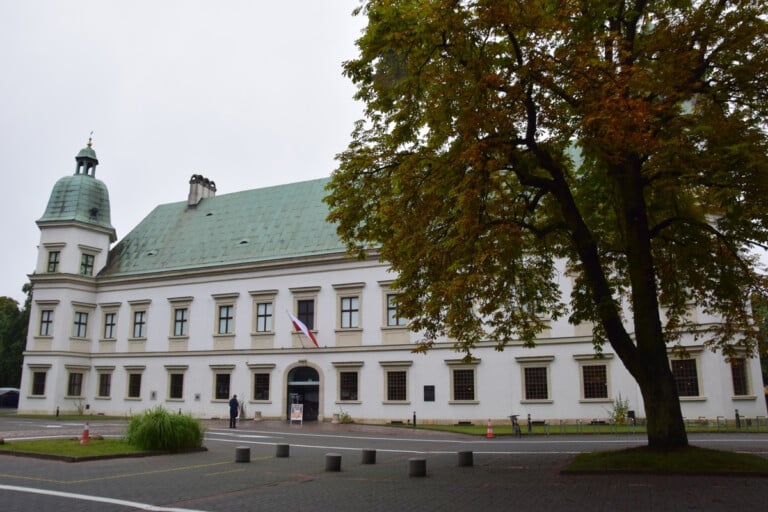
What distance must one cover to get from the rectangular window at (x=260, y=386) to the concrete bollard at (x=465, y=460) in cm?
2503

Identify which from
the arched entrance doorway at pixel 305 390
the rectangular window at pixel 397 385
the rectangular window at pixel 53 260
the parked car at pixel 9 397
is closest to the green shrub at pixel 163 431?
the rectangular window at pixel 397 385

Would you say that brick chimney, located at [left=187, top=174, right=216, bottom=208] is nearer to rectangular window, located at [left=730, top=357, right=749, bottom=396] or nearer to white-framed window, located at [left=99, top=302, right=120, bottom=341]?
white-framed window, located at [left=99, top=302, right=120, bottom=341]

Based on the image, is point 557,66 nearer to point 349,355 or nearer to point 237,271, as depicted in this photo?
point 349,355

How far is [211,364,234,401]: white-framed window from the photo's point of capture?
133ft

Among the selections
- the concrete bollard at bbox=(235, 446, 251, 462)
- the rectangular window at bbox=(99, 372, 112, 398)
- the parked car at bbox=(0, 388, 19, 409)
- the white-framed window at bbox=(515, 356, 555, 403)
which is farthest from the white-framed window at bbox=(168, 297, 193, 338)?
the concrete bollard at bbox=(235, 446, 251, 462)

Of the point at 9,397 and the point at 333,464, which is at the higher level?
the point at 9,397

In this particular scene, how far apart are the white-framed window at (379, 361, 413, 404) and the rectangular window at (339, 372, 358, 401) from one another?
6.70 ft

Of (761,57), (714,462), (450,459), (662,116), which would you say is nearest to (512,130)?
(662,116)

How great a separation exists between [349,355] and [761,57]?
89.9 ft

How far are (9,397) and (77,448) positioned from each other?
4802cm

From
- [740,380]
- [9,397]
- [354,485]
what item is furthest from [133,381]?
[740,380]

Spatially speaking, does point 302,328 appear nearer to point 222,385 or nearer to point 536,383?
point 222,385

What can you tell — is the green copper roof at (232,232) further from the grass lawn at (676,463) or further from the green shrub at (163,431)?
the grass lawn at (676,463)

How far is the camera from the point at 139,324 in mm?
44844
